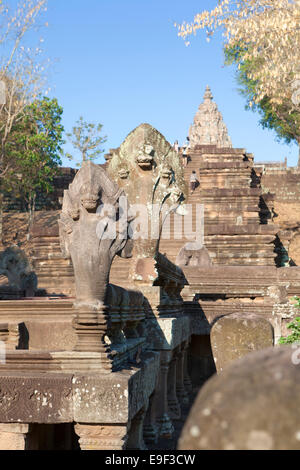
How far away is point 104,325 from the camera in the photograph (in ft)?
11.7

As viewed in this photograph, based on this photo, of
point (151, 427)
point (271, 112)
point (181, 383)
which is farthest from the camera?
point (271, 112)

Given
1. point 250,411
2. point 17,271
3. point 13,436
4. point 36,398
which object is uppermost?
point 17,271

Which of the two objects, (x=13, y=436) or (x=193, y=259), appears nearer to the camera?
(x=13, y=436)

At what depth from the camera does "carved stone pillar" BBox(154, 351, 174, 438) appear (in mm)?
5461

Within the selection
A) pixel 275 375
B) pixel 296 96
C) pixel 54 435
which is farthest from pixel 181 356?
pixel 296 96

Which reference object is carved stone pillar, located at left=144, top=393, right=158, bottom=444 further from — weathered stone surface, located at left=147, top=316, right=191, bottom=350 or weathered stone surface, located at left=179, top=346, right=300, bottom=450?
weathered stone surface, located at left=179, top=346, right=300, bottom=450

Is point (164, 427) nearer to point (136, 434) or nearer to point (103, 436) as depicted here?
point (136, 434)

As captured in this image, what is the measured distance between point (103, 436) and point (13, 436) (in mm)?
574

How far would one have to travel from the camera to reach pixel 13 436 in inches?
138

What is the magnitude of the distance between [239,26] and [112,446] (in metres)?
13.7

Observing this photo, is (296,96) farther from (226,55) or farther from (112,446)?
(226,55)

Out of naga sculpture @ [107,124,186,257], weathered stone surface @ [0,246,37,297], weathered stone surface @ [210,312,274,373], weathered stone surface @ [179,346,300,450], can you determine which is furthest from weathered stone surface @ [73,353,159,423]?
weathered stone surface @ [0,246,37,297]

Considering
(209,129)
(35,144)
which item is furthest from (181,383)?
(209,129)

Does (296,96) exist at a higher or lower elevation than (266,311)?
higher
